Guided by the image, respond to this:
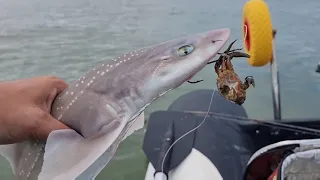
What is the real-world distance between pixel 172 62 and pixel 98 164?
1.00 ft

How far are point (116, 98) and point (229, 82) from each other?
0.46m

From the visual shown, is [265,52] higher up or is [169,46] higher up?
[169,46]

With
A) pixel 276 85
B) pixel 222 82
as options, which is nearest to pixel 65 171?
pixel 222 82

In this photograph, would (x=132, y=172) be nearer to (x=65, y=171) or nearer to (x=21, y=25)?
(x=65, y=171)

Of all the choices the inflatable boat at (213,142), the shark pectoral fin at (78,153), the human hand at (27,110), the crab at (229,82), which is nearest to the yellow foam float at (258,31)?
the inflatable boat at (213,142)

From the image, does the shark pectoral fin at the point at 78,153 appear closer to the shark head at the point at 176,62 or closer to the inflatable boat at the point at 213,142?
the shark head at the point at 176,62

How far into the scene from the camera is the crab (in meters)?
1.50

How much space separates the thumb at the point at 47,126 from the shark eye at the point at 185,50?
0.37 m

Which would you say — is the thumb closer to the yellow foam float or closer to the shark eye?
the shark eye

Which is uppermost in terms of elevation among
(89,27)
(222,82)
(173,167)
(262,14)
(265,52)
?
(222,82)

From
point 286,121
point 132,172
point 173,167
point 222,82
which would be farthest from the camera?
point 132,172

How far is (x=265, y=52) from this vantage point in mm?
2838

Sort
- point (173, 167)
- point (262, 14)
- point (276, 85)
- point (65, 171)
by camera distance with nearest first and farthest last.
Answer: point (65, 171) → point (173, 167) → point (262, 14) → point (276, 85)

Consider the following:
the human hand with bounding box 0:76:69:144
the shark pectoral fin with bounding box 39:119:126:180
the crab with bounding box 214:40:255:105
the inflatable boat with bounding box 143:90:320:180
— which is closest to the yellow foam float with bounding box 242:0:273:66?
the inflatable boat with bounding box 143:90:320:180
